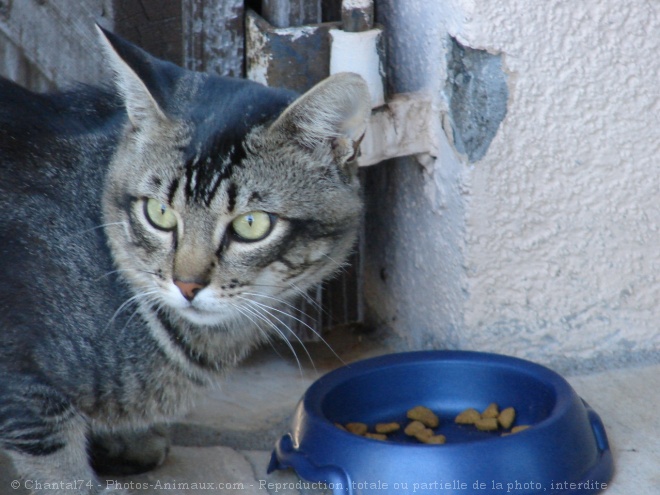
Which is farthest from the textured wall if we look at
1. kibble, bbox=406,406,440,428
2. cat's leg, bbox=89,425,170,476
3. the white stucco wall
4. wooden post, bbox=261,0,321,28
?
cat's leg, bbox=89,425,170,476

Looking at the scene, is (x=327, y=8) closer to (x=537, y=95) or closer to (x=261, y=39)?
(x=261, y=39)

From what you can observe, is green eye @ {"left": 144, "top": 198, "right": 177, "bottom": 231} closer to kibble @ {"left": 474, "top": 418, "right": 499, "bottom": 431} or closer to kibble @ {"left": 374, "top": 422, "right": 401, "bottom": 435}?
kibble @ {"left": 374, "top": 422, "right": 401, "bottom": 435}

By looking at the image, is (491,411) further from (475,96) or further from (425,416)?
(475,96)

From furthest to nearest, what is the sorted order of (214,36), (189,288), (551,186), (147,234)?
(214,36)
(551,186)
(147,234)
(189,288)

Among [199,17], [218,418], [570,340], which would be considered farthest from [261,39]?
[570,340]

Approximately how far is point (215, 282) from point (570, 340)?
3.68 feet

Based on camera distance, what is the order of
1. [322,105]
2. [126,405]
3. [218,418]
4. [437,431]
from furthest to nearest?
[218,418] → [437,431] → [126,405] → [322,105]

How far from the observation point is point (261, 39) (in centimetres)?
242

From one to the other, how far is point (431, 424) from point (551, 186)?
2.26 ft

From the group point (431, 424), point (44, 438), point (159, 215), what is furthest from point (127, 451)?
point (431, 424)

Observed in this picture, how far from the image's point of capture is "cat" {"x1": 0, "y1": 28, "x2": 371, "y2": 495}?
6.23 feet

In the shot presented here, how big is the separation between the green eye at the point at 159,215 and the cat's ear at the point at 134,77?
179 mm

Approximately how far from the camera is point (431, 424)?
2285mm

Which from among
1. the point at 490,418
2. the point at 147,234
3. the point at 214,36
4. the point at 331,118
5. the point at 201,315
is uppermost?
the point at 214,36
